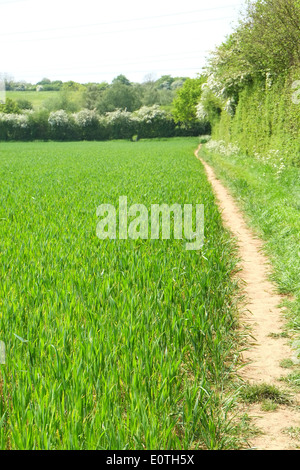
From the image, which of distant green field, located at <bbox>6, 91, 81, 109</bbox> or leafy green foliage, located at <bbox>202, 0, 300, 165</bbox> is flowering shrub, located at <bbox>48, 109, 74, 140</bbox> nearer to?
distant green field, located at <bbox>6, 91, 81, 109</bbox>

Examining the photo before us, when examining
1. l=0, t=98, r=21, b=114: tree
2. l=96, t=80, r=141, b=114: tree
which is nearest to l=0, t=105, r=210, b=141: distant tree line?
l=0, t=98, r=21, b=114: tree

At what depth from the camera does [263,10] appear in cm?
1611

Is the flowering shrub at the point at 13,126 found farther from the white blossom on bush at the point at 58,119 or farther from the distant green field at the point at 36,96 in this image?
the distant green field at the point at 36,96

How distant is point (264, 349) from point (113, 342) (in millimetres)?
1635

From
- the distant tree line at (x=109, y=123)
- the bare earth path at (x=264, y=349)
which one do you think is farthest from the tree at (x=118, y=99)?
the bare earth path at (x=264, y=349)

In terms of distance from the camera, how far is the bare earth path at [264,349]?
3.02 metres

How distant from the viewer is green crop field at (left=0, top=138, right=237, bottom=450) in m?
2.52

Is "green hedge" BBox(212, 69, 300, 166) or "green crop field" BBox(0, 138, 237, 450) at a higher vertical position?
"green hedge" BBox(212, 69, 300, 166)

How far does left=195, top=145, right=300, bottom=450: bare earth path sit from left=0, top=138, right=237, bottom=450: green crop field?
20 centimetres

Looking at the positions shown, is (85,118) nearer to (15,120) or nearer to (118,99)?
(15,120)

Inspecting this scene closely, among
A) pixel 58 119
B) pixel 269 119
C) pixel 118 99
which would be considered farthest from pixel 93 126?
pixel 269 119

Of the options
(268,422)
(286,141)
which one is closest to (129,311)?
(268,422)
